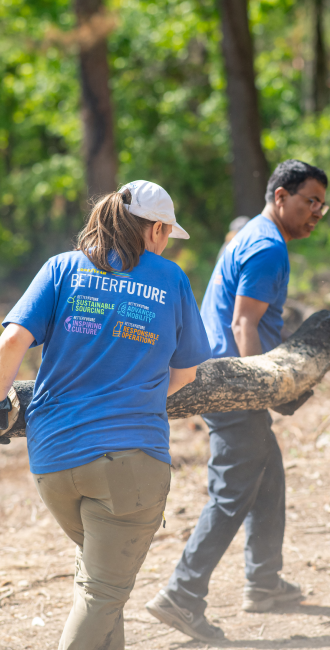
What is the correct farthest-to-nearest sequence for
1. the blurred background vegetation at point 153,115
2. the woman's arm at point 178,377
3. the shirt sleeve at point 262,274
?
the blurred background vegetation at point 153,115 < the shirt sleeve at point 262,274 < the woman's arm at point 178,377

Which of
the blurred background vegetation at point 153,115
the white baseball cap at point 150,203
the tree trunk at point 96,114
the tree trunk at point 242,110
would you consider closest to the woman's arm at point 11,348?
the white baseball cap at point 150,203

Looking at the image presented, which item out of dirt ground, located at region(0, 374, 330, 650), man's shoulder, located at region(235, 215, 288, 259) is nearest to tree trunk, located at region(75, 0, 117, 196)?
dirt ground, located at region(0, 374, 330, 650)

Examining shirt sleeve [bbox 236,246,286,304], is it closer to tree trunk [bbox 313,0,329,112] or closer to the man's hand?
the man's hand

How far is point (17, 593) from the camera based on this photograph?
3.45 m

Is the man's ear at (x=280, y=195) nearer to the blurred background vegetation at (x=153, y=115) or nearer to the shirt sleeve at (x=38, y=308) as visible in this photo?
the shirt sleeve at (x=38, y=308)

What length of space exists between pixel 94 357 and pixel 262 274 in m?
1.25

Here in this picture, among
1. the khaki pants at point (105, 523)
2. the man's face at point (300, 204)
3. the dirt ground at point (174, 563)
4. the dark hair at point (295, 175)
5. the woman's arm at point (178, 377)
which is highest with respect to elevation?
the dark hair at point (295, 175)

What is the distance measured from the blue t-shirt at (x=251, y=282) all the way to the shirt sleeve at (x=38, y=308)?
123cm

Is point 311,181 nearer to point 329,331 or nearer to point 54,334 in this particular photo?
point 329,331

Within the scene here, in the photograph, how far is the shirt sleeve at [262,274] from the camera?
114 inches

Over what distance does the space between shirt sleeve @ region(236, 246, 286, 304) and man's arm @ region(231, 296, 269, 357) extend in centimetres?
4

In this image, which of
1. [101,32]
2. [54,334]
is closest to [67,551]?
[54,334]

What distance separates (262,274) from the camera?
288 cm

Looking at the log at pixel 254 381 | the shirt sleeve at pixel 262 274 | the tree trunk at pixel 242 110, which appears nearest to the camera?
the log at pixel 254 381
